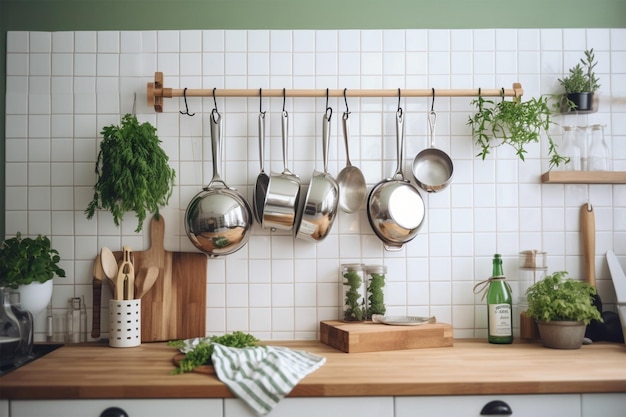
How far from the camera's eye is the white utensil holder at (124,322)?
81.4 inches

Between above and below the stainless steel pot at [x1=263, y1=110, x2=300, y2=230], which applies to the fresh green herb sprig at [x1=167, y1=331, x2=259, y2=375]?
below

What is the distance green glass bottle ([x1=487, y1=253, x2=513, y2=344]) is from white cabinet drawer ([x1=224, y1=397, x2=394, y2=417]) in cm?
66

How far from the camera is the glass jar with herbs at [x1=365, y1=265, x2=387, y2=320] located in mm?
2176

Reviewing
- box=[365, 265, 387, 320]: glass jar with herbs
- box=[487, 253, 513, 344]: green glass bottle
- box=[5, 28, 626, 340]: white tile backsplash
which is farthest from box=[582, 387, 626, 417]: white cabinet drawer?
box=[365, 265, 387, 320]: glass jar with herbs

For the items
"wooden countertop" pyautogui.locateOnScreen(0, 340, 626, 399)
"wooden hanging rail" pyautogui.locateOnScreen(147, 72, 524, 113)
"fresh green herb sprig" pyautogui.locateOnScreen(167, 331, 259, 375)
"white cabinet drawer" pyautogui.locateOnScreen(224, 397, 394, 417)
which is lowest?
"white cabinet drawer" pyautogui.locateOnScreen(224, 397, 394, 417)

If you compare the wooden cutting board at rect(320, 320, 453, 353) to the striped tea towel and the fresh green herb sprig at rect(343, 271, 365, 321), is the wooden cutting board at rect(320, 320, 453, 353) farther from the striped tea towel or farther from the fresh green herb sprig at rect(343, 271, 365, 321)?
the striped tea towel

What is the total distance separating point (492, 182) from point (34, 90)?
68.4 inches

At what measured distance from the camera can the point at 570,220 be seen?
90.9 inches

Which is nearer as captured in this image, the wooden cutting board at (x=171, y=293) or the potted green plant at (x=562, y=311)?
the potted green plant at (x=562, y=311)

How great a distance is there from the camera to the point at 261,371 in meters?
1.69

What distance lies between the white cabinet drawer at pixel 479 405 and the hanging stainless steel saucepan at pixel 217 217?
2.69 feet

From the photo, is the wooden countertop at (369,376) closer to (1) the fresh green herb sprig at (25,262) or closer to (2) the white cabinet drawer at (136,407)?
A: (2) the white cabinet drawer at (136,407)

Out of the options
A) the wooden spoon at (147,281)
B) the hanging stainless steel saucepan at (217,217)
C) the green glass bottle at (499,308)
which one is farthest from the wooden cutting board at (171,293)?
the green glass bottle at (499,308)

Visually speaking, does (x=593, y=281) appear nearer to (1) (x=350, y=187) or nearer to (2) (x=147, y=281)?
Result: (1) (x=350, y=187)
